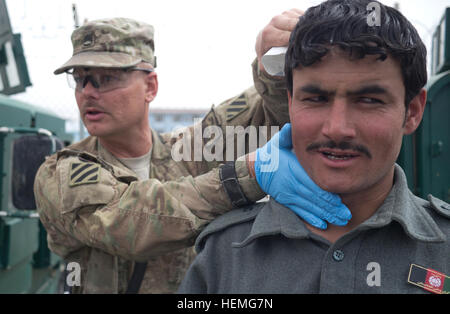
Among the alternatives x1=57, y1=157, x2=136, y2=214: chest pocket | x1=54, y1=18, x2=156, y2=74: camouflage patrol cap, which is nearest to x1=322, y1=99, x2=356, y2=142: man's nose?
x1=57, y1=157, x2=136, y2=214: chest pocket

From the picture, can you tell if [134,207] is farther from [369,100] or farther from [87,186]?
[369,100]

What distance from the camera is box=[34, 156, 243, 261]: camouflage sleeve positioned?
1.67m

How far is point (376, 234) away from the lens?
1.31 meters

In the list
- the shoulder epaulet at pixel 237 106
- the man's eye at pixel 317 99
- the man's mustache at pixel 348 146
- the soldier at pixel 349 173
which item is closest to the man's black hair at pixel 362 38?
the soldier at pixel 349 173

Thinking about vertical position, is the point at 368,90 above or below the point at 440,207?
above

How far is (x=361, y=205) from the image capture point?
55.8 inches

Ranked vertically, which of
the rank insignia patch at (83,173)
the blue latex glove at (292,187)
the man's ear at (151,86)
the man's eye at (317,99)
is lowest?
the rank insignia patch at (83,173)

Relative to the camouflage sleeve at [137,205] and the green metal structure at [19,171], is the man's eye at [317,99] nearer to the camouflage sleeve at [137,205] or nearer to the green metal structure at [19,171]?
the camouflage sleeve at [137,205]

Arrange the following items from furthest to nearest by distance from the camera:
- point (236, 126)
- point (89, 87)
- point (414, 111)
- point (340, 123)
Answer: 1. point (236, 126)
2. point (89, 87)
3. point (414, 111)
4. point (340, 123)

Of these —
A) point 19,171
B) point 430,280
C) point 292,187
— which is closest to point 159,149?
point 19,171

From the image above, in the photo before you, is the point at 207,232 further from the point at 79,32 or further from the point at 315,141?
the point at 79,32

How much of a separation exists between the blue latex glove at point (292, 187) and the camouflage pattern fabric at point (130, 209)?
0.08 metres

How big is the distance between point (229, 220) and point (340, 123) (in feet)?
1.77

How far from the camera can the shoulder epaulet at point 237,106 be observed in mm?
2312
